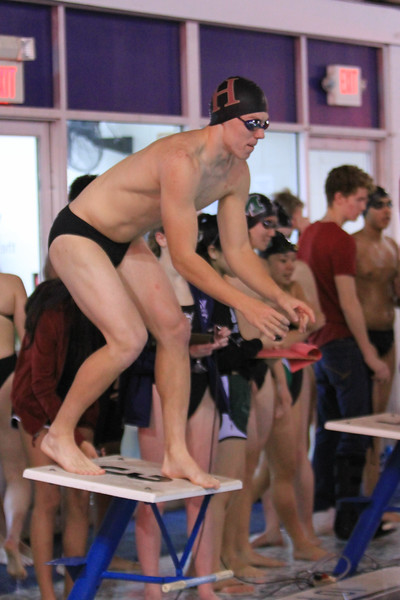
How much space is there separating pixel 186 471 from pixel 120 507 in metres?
0.25

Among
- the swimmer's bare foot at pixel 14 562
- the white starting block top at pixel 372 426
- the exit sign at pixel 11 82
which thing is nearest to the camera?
the white starting block top at pixel 372 426

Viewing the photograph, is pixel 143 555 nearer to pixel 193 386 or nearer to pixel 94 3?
pixel 193 386

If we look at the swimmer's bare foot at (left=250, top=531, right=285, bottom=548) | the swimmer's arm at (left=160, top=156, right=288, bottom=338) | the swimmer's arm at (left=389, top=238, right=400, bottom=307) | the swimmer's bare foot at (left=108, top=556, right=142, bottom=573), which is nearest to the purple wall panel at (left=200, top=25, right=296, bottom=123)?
the swimmer's arm at (left=389, top=238, right=400, bottom=307)

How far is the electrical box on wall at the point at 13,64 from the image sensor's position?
5.42 metres

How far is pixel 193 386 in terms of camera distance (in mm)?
3869

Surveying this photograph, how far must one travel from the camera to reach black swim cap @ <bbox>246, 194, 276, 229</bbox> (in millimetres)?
4254

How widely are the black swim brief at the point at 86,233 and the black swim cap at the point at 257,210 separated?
A: 121 cm

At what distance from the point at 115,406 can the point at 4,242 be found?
1973 mm

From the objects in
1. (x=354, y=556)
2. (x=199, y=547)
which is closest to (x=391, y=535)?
(x=354, y=556)

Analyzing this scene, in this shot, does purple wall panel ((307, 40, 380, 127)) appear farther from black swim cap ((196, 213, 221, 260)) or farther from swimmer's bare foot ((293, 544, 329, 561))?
swimmer's bare foot ((293, 544, 329, 561))

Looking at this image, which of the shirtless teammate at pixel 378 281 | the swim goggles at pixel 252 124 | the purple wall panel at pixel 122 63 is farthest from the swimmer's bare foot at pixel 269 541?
the purple wall panel at pixel 122 63

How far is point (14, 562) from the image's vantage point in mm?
4277

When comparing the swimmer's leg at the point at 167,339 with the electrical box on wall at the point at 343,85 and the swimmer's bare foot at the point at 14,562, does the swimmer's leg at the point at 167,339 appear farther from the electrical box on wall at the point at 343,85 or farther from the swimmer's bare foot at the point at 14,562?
Result: the electrical box on wall at the point at 343,85

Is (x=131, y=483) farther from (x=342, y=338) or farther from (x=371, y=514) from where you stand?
(x=342, y=338)
